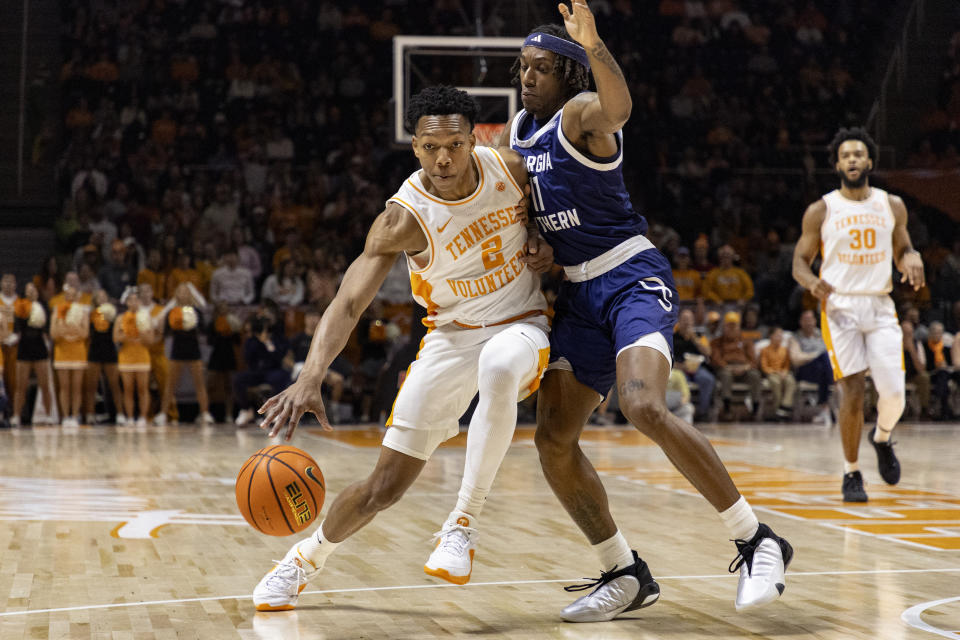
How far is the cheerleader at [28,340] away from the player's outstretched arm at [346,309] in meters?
10.5

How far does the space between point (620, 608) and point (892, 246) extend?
4407mm

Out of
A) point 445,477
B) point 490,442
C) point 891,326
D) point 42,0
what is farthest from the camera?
point 42,0

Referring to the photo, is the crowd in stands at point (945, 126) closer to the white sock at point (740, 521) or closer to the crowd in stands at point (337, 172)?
the crowd in stands at point (337, 172)

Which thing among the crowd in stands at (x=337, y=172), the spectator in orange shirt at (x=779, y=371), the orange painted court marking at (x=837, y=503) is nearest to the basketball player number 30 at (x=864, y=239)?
the orange painted court marking at (x=837, y=503)

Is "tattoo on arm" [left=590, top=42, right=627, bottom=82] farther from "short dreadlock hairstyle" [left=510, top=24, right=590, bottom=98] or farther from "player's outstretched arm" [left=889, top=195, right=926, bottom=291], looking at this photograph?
"player's outstretched arm" [left=889, top=195, right=926, bottom=291]

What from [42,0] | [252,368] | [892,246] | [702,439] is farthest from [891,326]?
[42,0]

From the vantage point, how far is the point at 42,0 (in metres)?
17.4

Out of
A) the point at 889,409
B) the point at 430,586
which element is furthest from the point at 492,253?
the point at 889,409

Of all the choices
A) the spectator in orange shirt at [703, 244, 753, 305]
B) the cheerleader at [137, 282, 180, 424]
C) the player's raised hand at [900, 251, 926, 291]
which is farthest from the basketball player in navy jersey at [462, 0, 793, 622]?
the spectator in orange shirt at [703, 244, 753, 305]

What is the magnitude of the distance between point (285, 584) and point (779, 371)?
1196 cm

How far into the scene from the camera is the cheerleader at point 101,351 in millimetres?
13750

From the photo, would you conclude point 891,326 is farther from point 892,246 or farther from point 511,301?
point 511,301

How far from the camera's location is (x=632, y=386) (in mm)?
3828

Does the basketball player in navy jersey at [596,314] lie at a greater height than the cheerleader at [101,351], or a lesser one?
greater
